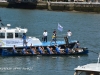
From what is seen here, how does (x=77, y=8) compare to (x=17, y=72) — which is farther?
(x=77, y=8)

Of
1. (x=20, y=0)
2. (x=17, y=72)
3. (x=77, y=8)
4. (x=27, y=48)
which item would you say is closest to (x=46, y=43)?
(x=27, y=48)

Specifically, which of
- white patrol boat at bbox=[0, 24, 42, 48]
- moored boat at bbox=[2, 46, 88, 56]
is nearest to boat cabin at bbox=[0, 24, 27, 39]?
white patrol boat at bbox=[0, 24, 42, 48]

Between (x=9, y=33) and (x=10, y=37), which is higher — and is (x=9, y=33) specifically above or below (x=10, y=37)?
above

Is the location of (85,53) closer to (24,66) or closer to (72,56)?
(72,56)

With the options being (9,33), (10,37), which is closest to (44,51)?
(10,37)

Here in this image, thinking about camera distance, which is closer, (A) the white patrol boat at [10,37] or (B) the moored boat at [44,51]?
(B) the moored boat at [44,51]

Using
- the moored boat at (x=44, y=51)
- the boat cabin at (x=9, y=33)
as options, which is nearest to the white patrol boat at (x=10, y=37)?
the boat cabin at (x=9, y=33)

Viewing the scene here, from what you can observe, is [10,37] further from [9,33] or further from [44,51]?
[44,51]

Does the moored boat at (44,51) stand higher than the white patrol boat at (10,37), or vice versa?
the white patrol boat at (10,37)

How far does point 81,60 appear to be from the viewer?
3528cm

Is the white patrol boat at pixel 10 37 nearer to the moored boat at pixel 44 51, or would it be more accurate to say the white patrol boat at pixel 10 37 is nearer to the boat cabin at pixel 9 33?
the boat cabin at pixel 9 33

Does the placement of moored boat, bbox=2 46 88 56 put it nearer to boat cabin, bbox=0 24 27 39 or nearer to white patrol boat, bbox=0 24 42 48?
white patrol boat, bbox=0 24 42 48

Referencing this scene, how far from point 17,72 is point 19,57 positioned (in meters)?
6.39

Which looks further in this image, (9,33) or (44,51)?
(44,51)
